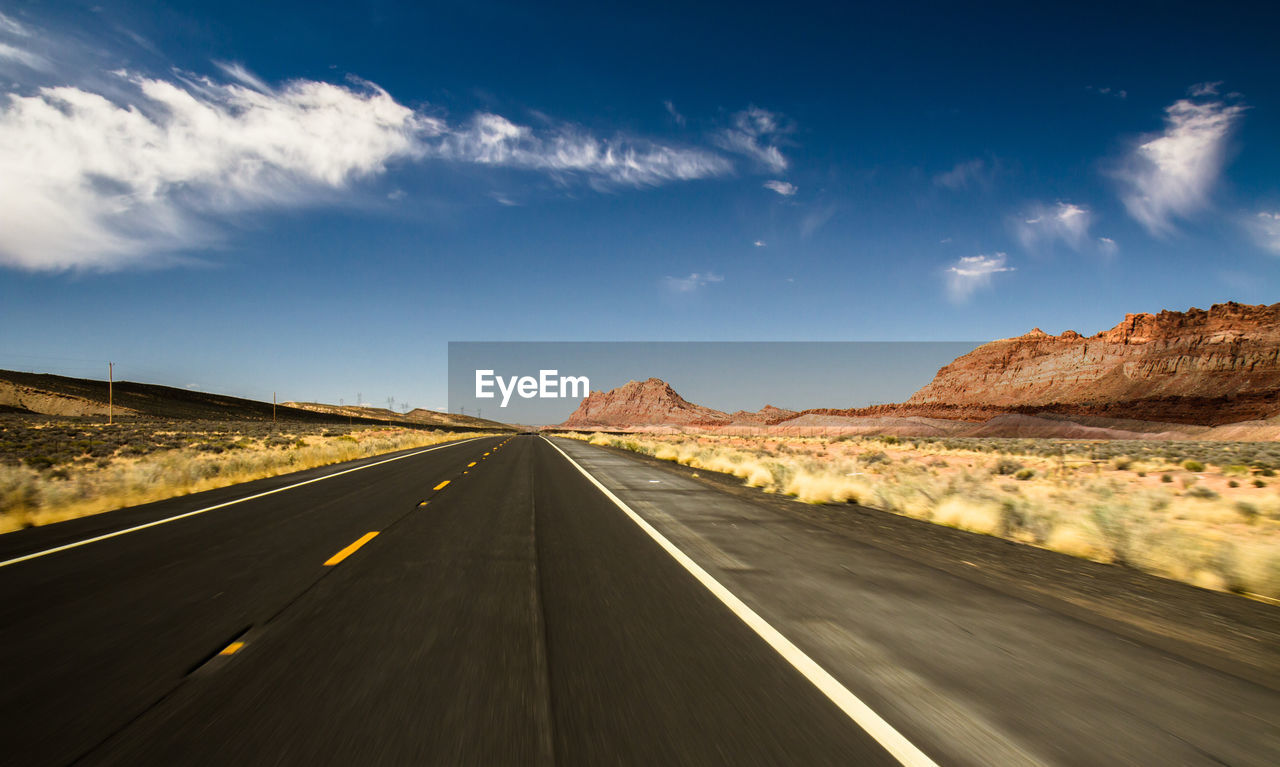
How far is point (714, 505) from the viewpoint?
38.3 ft

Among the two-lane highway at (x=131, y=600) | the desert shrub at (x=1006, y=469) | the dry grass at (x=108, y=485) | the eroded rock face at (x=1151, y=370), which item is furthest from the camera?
the eroded rock face at (x=1151, y=370)

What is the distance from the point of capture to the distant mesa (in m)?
75.9

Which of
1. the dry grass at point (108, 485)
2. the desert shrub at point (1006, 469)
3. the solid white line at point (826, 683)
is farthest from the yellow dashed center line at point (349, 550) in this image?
the desert shrub at point (1006, 469)

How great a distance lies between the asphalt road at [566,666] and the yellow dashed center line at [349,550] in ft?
0.17

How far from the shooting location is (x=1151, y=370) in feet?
313

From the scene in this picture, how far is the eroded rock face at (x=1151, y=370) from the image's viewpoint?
81312 mm

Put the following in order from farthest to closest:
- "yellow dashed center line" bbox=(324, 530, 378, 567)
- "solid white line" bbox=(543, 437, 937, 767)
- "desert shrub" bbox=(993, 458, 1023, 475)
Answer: "desert shrub" bbox=(993, 458, 1023, 475) < "yellow dashed center line" bbox=(324, 530, 378, 567) < "solid white line" bbox=(543, 437, 937, 767)

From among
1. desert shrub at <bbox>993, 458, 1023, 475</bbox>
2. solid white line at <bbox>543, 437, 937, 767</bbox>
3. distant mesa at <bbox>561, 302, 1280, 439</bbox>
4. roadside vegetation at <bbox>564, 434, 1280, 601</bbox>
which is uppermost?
distant mesa at <bbox>561, 302, 1280, 439</bbox>

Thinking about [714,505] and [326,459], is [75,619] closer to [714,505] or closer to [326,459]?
[714,505]

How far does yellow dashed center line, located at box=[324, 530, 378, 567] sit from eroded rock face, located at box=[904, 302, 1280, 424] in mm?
99687

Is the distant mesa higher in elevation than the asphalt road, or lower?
higher

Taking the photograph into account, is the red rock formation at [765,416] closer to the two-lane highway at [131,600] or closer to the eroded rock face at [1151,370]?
the eroded rock face at [1151,370]

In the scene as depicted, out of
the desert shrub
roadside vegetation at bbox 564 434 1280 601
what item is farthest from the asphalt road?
the desert shrub

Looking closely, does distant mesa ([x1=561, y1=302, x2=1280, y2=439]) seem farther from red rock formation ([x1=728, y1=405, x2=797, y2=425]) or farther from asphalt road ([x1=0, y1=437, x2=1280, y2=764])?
asphalt road ([x1=0, y1=437, x2=1280, y2=764])
